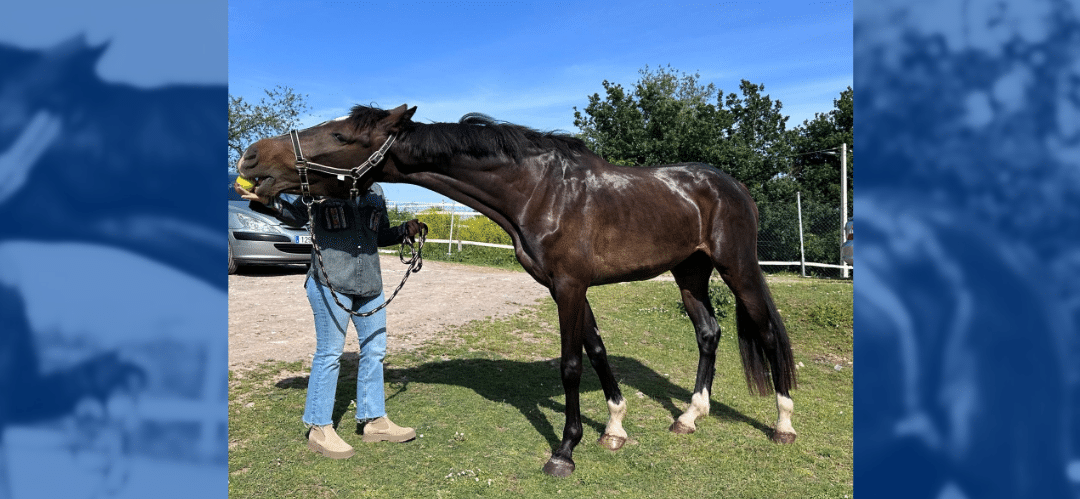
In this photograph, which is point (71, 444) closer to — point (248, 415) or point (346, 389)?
A: point (248, 415)

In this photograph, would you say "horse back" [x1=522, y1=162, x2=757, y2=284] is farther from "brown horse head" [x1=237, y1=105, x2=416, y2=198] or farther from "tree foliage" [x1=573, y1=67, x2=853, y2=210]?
"tree foliage" [x1=573, y1=67, x2=853, y2=210]

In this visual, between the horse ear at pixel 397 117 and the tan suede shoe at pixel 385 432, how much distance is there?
1961mm

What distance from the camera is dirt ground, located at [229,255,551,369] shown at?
662cm

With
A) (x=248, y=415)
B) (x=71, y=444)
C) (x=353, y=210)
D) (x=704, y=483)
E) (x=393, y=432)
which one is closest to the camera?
(x=71, y=444)

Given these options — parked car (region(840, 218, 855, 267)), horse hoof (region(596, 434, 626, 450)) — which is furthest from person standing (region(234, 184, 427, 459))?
parked car (region(840, 218, 855, 267))

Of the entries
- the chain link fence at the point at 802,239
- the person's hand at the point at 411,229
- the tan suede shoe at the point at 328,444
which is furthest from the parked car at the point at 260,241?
the chain link fence at the point at 802,239

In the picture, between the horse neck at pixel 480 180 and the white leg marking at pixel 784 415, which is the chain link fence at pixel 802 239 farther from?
the horse neck at pixel 480 180

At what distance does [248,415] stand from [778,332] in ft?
13.1

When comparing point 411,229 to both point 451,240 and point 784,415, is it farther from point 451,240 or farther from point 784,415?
point 451,240

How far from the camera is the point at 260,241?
11273 mm

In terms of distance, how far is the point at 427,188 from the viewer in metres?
3.64

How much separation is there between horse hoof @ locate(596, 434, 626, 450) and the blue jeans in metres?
1.59

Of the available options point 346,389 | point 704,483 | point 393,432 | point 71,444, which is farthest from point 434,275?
point 71,444

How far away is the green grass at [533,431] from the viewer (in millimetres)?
3369
